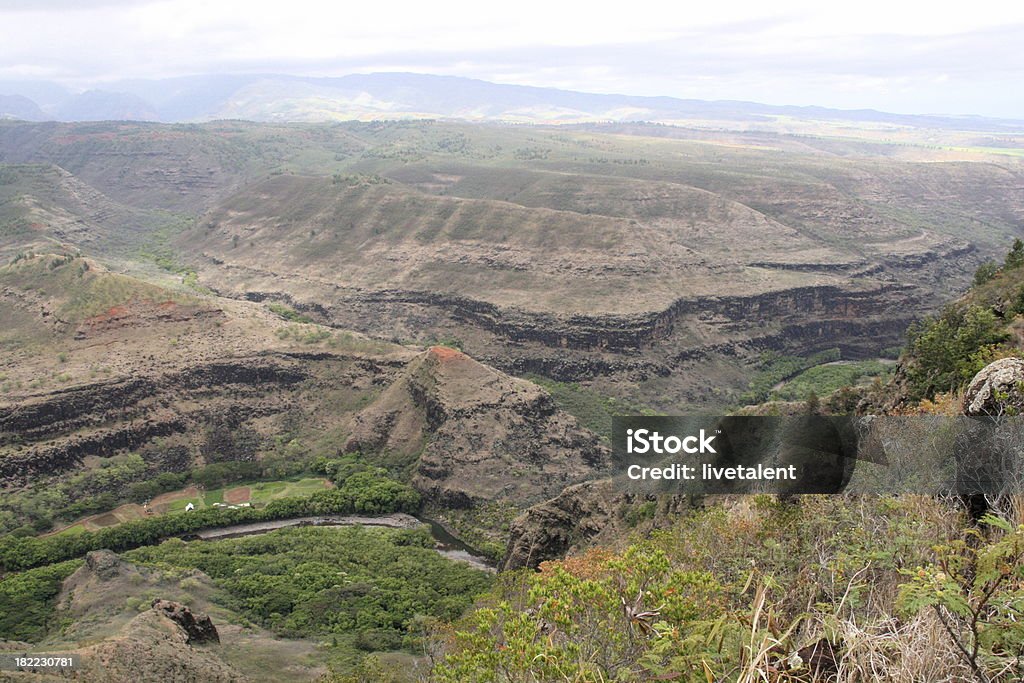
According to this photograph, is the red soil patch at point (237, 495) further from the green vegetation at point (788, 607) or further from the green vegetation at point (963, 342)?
the green vegetation at point (963, 342)

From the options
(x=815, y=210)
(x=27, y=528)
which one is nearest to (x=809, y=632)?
(x=27, y=528)

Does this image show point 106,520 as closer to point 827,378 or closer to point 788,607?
point 788,607

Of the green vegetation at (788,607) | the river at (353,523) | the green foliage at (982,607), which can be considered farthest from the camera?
the river at (353,523)

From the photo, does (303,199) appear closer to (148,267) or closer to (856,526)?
(148,267)

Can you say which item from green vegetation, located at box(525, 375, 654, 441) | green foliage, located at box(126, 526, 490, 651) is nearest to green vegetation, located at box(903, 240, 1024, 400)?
green foliage, located at box(126, 526, 490, 651)

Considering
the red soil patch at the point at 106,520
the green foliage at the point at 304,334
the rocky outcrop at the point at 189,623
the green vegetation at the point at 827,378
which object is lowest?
the red soil patch at the point at 106,520

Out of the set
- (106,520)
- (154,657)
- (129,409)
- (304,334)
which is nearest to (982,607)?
(154,657)

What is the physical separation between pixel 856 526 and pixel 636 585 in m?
5.17

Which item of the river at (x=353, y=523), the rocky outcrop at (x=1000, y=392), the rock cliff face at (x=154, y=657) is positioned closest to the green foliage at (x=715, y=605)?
the rocky outcrop at (x=1000, y=392)

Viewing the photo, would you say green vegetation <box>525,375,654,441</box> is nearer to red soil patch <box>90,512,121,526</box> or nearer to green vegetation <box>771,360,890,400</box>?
green vegetation <box>771,360,890,400</box>

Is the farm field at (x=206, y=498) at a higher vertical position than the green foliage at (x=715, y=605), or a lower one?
lower

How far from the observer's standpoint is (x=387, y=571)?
2229 inches

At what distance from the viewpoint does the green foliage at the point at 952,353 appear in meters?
31.8

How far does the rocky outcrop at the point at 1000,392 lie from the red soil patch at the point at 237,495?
68.5m
